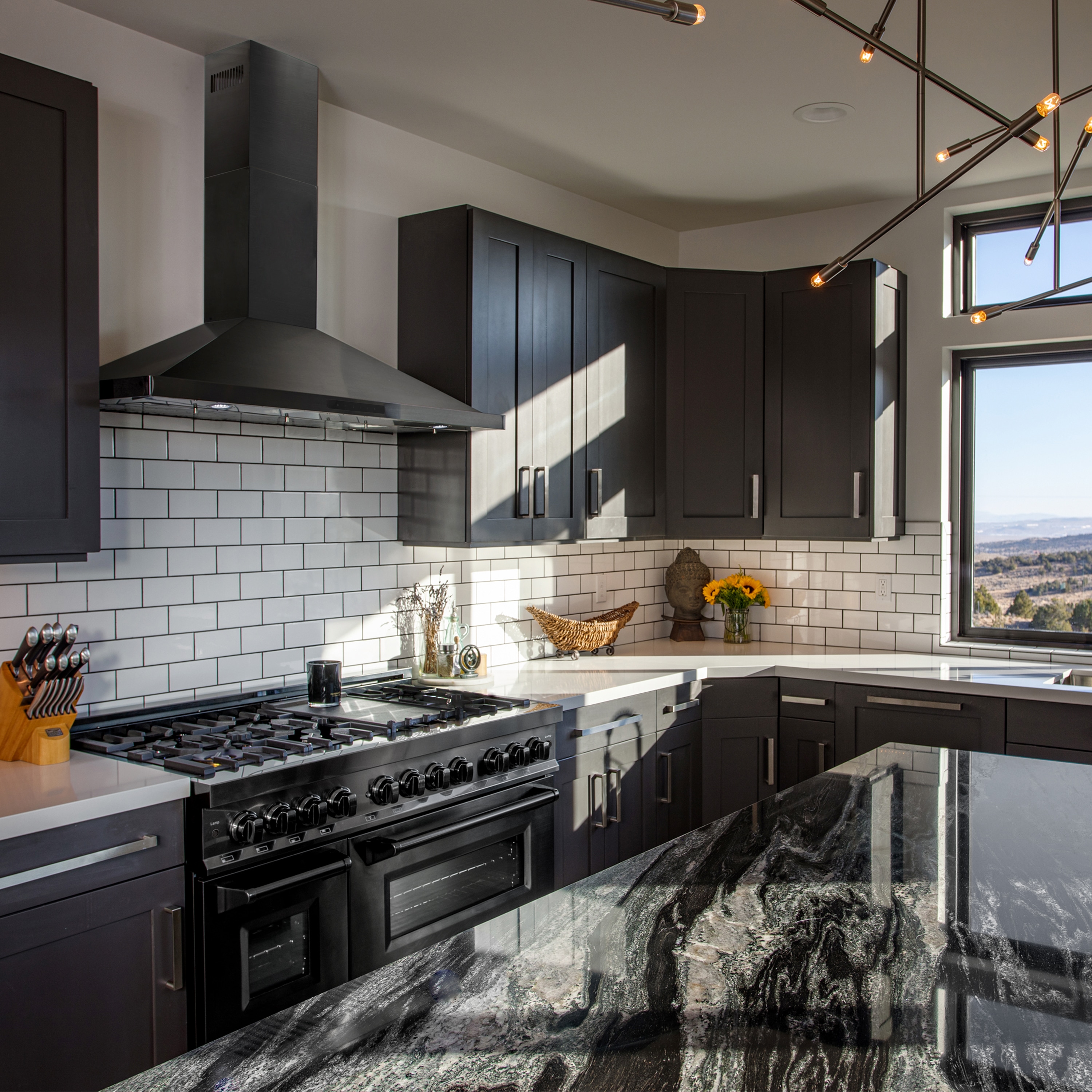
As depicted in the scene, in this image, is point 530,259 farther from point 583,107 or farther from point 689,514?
point 689,514

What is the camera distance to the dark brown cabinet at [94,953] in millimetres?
1933

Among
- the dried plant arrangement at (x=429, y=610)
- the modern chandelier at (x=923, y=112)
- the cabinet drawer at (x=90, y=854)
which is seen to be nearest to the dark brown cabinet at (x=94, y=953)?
the cabinet drawer at (x=90, y=854)

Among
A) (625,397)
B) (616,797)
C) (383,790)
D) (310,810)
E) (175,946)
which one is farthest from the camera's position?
(625,397)

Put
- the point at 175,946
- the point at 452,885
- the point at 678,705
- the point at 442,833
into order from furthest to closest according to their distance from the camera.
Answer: the point at 678,705 → the point at 452,885 → the point at 442,833 → the point at 175,946

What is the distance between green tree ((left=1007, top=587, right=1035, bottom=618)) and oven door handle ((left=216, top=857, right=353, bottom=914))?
3.11m

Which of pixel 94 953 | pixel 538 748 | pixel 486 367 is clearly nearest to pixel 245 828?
pixel 94 953

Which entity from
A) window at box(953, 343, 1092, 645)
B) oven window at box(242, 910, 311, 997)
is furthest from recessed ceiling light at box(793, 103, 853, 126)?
oven window at box(242, 910, 311, 997)

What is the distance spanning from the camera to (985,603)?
4.36m

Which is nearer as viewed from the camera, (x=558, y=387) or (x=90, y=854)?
(x=90, y=854)

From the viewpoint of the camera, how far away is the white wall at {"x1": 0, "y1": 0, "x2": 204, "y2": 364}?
2.66 meters

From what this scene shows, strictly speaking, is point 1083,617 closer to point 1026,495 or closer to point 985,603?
point 985,603

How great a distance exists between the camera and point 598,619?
430 centimetres

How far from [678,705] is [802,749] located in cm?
57

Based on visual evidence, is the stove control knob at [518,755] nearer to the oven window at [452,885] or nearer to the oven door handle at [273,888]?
the oven window at [452,885]
